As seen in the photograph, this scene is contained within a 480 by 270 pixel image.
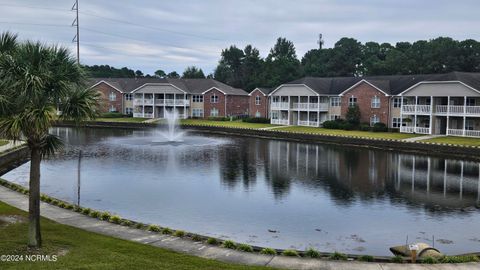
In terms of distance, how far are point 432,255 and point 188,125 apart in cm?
7013

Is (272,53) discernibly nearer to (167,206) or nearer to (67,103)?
(167,206)

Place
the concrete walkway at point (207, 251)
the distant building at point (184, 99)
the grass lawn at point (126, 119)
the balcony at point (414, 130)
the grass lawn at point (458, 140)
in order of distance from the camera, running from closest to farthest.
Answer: the concrete walkway at point (207, 251)
the grass lawn at point (458, 140)
the balcony at point (414, 130)
the grass lawn at point (126, 119)
the distant building at point (184, 99)

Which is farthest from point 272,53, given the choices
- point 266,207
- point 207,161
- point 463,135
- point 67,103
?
point 67,103

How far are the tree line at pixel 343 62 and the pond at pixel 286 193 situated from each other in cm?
6295

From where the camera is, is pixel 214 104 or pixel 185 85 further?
pixel 185 85

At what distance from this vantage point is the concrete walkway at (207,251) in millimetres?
15734

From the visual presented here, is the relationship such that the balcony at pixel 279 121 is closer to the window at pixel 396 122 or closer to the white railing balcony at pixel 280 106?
the white railing balcony at pixel 280 106

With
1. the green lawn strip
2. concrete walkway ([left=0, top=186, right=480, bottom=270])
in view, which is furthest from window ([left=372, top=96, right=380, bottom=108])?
the green lawn strip

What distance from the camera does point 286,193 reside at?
31469 millimetres

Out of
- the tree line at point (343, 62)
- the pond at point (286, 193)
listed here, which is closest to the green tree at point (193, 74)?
the tree line at point (343, 62)

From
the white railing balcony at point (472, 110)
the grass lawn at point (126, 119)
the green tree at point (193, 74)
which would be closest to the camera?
the white railing balcony at point (472, 110)

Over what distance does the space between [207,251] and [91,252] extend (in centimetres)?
385

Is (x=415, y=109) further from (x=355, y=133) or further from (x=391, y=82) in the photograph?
(x=391, y=82)

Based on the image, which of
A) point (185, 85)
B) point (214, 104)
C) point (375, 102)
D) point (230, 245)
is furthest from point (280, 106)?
point (230, 245)
